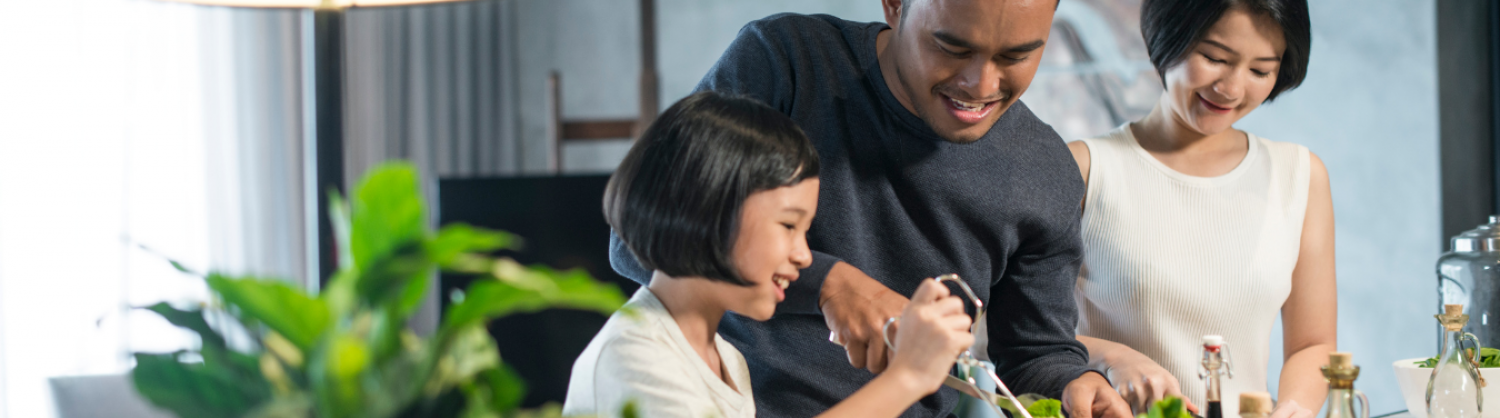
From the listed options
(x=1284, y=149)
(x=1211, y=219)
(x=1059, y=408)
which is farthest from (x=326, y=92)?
(x=1284, y=149)

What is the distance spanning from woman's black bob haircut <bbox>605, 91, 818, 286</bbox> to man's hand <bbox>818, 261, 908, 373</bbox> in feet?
0.33

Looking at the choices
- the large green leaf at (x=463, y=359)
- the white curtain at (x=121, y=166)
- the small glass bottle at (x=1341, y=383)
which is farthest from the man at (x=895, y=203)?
the white curtain at (x=121, y=166)

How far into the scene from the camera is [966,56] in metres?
0.97

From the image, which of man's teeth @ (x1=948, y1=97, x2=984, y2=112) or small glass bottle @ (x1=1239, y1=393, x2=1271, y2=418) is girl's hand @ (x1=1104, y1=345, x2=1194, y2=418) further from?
man's teeth @ (x1=948, y1=97, x2=984, y2=112)

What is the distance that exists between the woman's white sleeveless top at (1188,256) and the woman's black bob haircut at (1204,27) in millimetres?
149

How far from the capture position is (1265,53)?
1298 millimetres

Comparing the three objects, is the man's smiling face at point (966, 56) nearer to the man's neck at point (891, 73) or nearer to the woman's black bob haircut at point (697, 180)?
the man's neck at point (891, 73)

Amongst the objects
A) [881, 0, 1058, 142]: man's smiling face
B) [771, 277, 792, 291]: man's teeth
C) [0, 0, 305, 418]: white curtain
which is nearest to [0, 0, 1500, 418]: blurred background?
[0, 0, 305, 418]: white curtain

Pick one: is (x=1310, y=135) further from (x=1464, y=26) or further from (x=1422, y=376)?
(x=1422, y=376)

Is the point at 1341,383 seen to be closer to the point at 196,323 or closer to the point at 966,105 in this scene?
the point at 966,105

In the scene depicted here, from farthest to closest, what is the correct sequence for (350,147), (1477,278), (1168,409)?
1. (350,147)
2. (1477,278)
3. (1168,409)

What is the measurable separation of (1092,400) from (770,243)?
417 millimetres

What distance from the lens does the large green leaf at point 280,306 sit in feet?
1.22

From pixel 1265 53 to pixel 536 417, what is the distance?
1219mm
